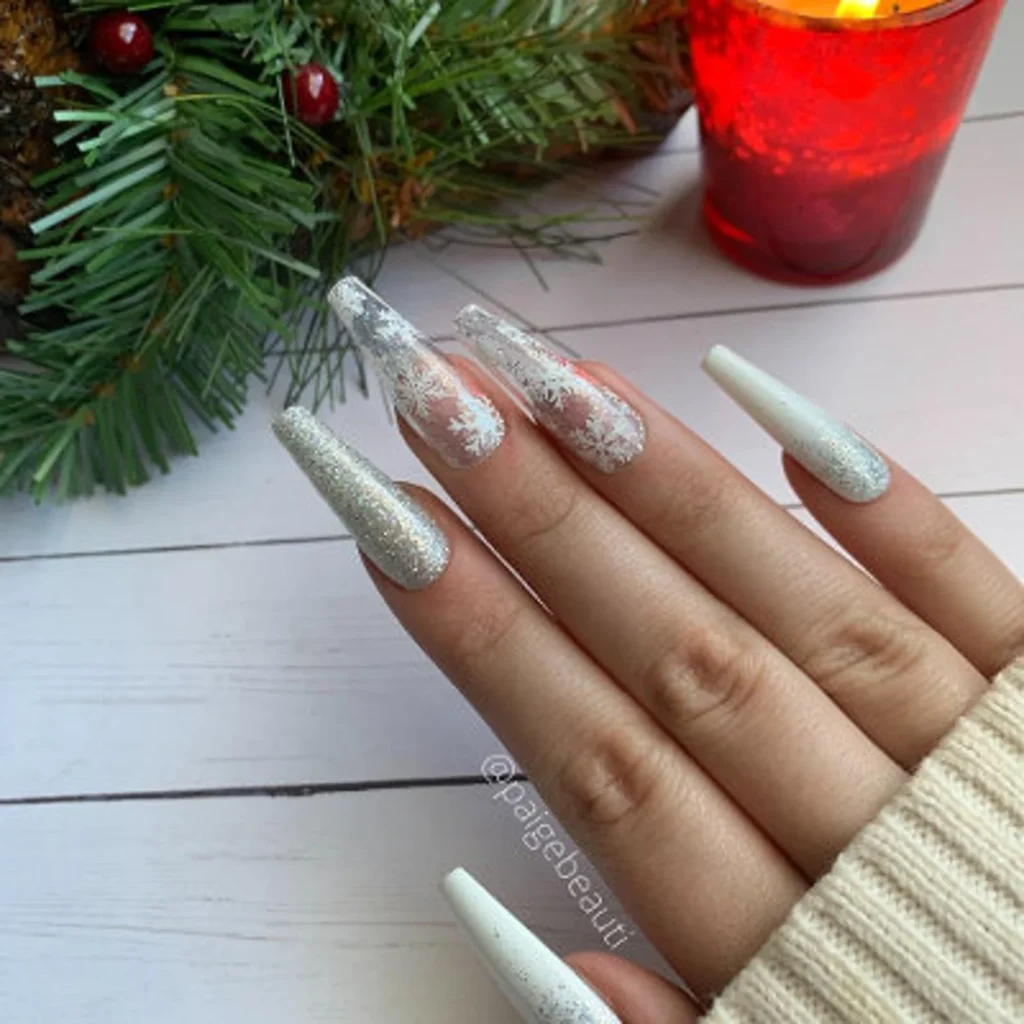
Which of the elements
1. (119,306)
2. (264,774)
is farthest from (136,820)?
(119,306)

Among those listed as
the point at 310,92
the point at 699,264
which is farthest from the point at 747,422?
the point at 310,92

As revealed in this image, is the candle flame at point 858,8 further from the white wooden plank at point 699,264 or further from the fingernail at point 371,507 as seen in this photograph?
the fingernail at point 371,507

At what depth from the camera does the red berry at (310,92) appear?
0.47m

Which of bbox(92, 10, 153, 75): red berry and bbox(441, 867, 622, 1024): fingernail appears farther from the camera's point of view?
→ bbox(92, 10, 153, 75): red berry

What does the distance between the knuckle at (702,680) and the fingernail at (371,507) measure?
0.23 ft

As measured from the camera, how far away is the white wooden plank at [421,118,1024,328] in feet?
1.81

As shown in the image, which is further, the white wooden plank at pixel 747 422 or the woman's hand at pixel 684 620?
the white wooden plank at pixel 747 422

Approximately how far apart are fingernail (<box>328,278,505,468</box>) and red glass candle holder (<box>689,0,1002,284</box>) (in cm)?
17

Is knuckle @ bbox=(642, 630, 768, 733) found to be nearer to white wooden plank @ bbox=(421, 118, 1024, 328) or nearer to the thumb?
the thumb

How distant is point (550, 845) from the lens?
417 mm

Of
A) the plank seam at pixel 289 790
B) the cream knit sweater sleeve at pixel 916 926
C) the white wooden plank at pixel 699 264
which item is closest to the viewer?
the cream knit sweater sleeve at pixel 916 926

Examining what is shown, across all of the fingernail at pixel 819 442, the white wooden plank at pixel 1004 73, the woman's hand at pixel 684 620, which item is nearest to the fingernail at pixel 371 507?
the woman's hand at pixel 684 620

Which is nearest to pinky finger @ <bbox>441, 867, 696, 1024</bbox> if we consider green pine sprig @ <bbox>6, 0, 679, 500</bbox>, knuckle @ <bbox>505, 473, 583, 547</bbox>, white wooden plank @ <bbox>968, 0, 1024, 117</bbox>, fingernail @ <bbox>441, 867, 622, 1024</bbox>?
fingernail @ <bbox>441, 867, 622, 1024</bbox>

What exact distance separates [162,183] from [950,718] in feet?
1.00
